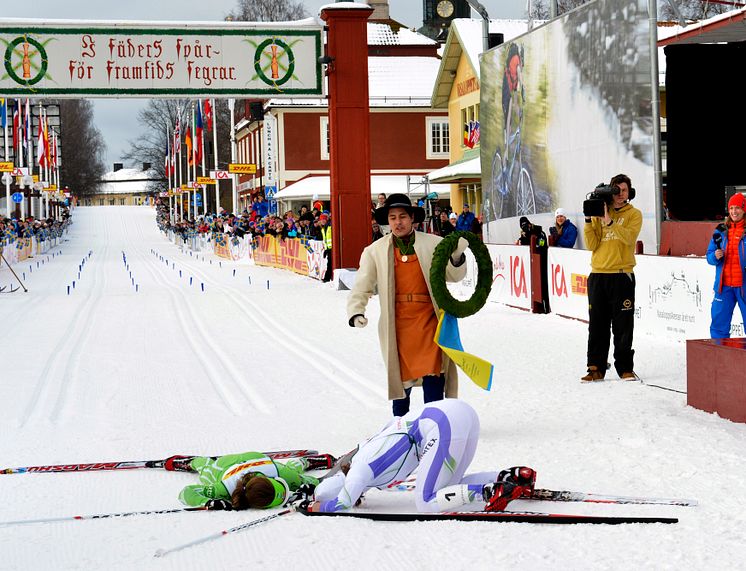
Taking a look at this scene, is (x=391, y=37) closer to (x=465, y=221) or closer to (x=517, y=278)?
(x=465, y=221)

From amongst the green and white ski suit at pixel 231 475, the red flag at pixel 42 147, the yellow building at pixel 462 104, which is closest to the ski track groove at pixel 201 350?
the green and white ski suit at pixel 231 475

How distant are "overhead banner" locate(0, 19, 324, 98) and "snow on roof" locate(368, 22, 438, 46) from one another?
3494cm

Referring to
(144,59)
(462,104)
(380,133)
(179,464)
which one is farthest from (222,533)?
(380,133)

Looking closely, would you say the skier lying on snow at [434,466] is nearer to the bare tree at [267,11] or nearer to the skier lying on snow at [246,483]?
the skier lying on snow at [246,483]

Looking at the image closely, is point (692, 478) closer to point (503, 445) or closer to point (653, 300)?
point (503, 445)

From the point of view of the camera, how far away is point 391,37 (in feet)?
187

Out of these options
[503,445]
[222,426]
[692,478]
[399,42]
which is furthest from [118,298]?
[399,42]

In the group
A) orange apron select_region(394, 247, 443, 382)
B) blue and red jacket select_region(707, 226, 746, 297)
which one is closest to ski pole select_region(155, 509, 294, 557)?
orange apron select_region(394, 247, 443, 382)

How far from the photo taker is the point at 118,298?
71.6 feet

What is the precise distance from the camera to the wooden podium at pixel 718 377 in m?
7.52

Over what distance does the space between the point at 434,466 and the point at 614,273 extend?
4570 mm

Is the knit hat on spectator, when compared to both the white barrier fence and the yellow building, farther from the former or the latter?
the yellow building

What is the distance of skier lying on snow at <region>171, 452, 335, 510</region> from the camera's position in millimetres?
5574

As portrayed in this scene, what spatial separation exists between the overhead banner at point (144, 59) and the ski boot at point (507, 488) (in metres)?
17.5
